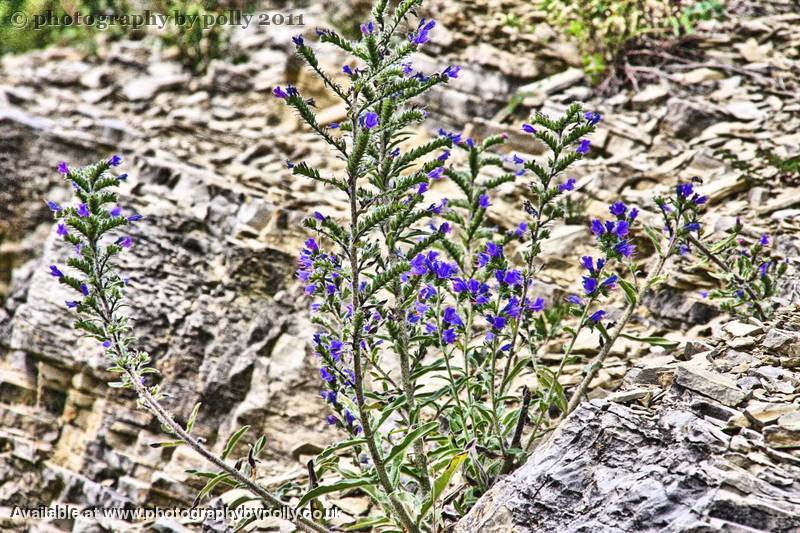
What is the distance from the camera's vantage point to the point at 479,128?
7371 mm

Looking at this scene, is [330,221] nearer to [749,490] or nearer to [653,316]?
[749,490]

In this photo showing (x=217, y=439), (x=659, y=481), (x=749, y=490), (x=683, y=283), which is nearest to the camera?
(x=749, y=490)

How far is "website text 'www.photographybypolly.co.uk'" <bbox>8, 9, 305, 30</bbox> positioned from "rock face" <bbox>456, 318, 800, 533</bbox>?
8.23m

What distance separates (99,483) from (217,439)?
40.4 inches

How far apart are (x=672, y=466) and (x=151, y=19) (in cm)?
1045

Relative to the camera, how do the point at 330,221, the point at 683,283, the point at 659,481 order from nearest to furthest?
the point at 659,481 → the point at 330,221 → the point at 683,283

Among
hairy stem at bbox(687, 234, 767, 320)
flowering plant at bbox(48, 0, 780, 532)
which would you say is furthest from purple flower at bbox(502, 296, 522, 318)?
hairy stem at bbox(687, 234, 767, 320)

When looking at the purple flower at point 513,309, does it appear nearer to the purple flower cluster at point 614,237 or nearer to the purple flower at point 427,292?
the purple flower at point 427,292

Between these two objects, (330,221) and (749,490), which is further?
(330,221)

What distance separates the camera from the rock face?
2.85m

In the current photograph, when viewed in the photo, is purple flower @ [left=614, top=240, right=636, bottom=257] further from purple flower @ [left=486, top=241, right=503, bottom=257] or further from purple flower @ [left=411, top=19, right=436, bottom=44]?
purple flower @ [left=411, top=19, right=436, bottom=44]

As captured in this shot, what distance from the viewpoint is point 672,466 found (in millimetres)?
3080

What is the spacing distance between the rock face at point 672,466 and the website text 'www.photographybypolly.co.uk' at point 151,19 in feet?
27.0

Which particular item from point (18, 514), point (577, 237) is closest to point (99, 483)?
point (18, 514)
